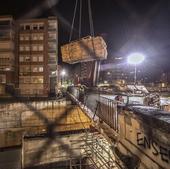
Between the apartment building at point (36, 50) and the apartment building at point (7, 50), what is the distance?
2.54m

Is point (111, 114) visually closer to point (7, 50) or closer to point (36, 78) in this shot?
point (7, 50)

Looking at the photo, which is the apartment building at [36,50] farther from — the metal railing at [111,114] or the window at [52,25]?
the metal railing at [111,114]

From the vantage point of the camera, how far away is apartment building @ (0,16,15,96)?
46.2 metres

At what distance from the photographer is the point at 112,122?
8.23 m

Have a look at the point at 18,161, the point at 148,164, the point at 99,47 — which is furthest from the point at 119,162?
the point at 18,161

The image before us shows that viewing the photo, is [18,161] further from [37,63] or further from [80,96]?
[37,63]

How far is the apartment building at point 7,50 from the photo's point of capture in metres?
46.2

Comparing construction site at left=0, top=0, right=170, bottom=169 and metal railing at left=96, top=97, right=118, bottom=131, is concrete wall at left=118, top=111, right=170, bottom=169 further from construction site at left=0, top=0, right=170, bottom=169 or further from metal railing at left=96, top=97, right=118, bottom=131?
metal railing at left=96, top=97, right=118, bottom=131

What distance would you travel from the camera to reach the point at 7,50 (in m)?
46.7

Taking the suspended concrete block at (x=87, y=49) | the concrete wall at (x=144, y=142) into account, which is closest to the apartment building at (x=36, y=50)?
the suspended concrete block at (x=87, y=49)

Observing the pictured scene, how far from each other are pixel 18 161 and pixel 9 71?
33.5 metres

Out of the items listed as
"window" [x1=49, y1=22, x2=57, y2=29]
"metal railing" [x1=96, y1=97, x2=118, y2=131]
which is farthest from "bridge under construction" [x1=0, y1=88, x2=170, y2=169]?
"window" [x1=49, y1=22, x2=57, y2=29]

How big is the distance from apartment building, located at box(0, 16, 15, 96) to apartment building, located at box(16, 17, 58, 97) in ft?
8.34

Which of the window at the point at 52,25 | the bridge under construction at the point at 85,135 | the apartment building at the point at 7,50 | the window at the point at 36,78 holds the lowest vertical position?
the bridge under construction at the point at 85,135
